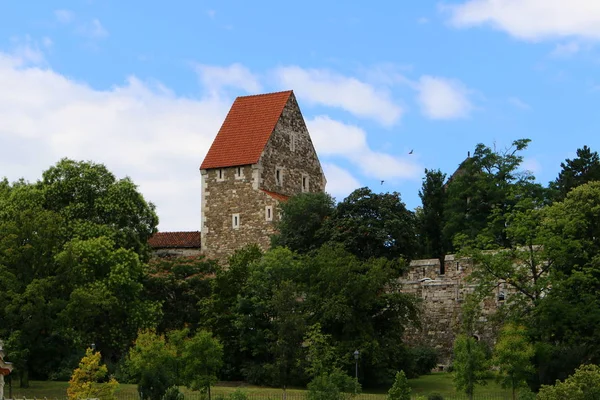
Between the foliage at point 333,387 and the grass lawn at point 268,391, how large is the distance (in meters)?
1.50

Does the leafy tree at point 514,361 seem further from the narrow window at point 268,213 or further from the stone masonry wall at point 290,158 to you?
the stone masonry wall at point 290,158

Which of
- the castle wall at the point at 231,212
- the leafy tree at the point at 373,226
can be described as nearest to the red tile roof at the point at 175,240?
the castle wall at the point at 231,212

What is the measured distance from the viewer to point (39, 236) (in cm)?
5478

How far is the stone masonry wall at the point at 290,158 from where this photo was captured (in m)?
69.7

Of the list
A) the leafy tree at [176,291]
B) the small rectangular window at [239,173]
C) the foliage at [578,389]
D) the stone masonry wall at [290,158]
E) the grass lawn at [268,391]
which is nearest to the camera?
the foliage at [578,389]

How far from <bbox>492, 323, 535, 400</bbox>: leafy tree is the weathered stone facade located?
10018mm

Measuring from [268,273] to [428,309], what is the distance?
900 cm

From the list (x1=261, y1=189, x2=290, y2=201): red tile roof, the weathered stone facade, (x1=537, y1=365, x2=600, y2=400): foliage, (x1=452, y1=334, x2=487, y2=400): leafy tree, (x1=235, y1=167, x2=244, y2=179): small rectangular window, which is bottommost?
(x1=537, y1=365, x2=600, y2=400): foliage

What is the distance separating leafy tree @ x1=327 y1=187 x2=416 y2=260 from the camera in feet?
197

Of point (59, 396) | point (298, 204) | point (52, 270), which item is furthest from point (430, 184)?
point (59, 396)

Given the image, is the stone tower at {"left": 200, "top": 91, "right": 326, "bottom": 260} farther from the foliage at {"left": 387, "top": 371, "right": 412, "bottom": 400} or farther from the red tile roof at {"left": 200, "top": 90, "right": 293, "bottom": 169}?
the foliage at {"left": 387, "top": 371, "right": 412, "bottom": 400}

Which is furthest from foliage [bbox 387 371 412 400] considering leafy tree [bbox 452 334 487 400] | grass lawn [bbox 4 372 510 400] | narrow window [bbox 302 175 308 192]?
narrow window [bbox 302 175 308 192]

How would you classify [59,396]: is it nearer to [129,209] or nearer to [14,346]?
[14,346]

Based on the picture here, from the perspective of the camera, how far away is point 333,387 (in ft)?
142
